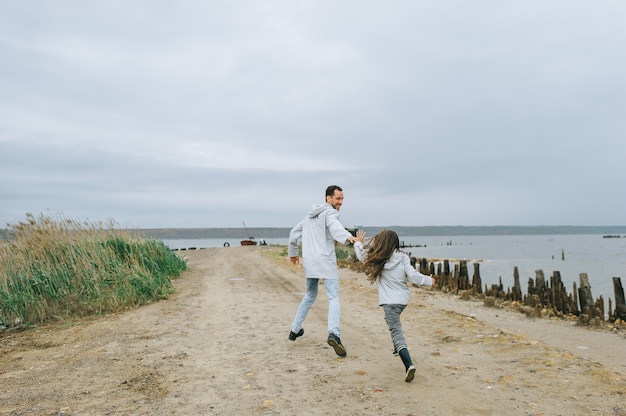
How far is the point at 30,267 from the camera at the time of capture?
10.2 m

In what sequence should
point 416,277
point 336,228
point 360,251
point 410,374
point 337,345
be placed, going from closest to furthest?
1. point 410,374
2. point 416,277
3. point 360,251
4. point 337,345
5. point 336,228

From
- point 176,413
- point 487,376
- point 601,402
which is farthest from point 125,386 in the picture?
point 601,402

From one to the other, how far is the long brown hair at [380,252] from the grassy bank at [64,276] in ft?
22.4

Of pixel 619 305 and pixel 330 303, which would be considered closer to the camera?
pixel 330 303

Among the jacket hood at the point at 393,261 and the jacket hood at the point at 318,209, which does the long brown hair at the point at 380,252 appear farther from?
the jacket hood at the point at 318,209

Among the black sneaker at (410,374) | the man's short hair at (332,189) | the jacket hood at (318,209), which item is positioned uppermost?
the man's short hair at (332,189)

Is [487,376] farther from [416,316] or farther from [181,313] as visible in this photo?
[181,313]

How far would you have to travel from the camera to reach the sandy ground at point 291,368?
179 inches

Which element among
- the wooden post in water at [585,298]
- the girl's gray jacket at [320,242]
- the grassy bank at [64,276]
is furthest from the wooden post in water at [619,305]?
the grassy bank at [64,276]

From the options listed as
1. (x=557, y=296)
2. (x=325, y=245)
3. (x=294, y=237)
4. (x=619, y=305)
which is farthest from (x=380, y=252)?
(x=557, y=296)

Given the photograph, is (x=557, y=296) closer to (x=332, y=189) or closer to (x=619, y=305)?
(x=619, y=305)

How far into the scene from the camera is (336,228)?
621cm

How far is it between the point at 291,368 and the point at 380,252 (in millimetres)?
1671

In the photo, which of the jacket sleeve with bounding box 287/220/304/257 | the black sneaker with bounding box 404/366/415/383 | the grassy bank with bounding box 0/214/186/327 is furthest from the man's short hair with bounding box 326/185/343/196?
the grassy bank with bounding box 0/214/186/327
